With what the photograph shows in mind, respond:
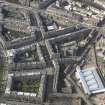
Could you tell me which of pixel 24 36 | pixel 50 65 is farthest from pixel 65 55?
pixel 24 36

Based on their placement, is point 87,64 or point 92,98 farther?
point 87,64

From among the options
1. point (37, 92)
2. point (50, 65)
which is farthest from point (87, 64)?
point (37, 92)

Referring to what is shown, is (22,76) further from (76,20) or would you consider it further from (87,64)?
(76,20)

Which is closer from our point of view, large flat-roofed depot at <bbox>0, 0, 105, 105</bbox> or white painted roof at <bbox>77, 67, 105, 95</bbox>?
large flat-roofed depot at <bbox>0, 0, 105, 105</bbox>

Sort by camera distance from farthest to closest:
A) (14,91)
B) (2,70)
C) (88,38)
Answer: (88,38) → (2,70) → (14,91)

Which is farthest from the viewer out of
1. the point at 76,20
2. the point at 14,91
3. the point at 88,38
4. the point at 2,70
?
the point at 76,20

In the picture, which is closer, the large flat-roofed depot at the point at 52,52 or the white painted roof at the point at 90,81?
the large flat-roofed depot at the point at 52,52

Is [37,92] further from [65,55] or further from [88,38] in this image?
[88,38]

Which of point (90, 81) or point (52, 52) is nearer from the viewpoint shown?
point (90, 81)

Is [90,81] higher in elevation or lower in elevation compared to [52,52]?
lower
